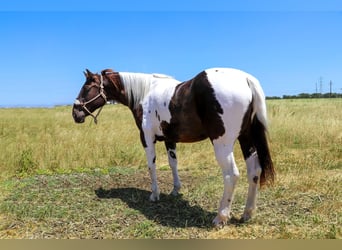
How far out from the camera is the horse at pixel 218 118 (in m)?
3.94

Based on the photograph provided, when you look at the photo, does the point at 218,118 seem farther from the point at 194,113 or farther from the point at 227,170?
the point at 227,170

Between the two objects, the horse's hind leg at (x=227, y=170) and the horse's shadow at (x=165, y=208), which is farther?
the horse's shadow at (x=165, y=208)

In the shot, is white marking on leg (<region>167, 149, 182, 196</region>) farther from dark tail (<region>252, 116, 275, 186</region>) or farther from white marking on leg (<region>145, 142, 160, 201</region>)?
dark tail (<region>252, 116, 275, 186</region>)

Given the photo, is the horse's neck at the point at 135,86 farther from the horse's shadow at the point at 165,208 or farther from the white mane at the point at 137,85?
the horse's shadow at the point at 165,208

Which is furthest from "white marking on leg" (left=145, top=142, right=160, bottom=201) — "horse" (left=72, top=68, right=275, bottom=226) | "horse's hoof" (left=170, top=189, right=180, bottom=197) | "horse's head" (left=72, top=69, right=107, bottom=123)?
"horse's head" (left=72, top=69, right=107, bottom=123)

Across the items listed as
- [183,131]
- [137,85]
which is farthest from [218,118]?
[137,85]

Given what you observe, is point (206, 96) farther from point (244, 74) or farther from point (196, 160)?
point (196, 160)

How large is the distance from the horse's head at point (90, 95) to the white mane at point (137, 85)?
475 millimetres

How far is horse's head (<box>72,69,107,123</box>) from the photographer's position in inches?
227

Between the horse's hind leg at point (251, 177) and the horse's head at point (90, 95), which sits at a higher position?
the horse's head at point (90, 95)

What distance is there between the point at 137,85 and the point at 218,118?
2111 millimetres

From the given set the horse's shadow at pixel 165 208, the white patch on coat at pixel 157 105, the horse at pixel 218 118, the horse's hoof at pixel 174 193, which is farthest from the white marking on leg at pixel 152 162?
the horse's hoof at pixel 174 193

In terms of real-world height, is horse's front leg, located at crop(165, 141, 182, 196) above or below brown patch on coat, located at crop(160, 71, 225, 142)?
below

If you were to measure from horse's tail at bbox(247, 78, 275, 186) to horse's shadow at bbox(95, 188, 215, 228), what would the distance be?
1.00m
